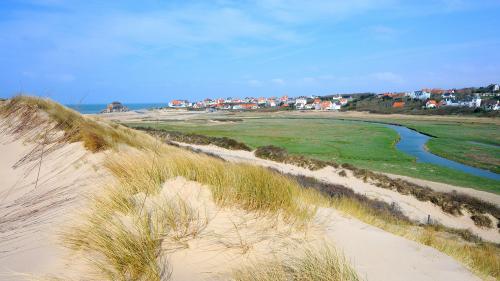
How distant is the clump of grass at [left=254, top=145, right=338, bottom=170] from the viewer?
77.2 ft

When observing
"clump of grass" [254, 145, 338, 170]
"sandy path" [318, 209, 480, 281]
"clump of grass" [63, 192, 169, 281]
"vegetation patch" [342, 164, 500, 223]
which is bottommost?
"vegetation patch" [342, 164, 500, 223]

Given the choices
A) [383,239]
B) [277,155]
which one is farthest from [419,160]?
[383,239]

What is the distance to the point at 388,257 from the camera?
413 centimetres

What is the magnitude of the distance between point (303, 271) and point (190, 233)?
136 centimetres

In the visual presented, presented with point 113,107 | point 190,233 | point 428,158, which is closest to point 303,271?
point 190,233

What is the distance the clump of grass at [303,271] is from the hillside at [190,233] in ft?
0.03

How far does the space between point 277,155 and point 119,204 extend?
2308 centimetres

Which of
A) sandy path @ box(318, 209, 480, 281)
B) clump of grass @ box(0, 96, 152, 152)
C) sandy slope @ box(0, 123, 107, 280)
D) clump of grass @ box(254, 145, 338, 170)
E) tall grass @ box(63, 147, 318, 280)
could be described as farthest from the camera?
clump of grass @ box(254, 145, 338, 170)

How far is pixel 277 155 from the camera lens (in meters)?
26.9

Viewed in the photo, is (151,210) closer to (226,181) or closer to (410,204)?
(226,181)

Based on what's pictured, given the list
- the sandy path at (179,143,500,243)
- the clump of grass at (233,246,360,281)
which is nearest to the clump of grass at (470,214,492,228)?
the sandy path at (179,143,500,243)

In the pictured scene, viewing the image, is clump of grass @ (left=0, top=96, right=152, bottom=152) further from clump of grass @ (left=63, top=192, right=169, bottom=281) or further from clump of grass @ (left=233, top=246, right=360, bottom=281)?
clump of grass @ (left=233, top=246, right=360, bottom=281)

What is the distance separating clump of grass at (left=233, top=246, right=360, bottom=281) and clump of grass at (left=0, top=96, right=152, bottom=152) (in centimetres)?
650

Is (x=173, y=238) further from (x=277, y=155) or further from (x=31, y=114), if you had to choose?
(x=277, y=155)
